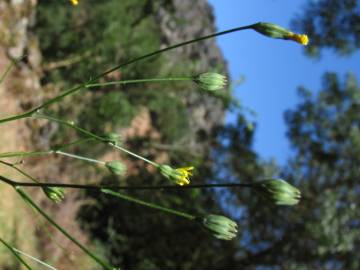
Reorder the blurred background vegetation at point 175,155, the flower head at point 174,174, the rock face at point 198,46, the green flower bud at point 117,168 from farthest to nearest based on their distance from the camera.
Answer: the rock face at point 198,46 → the blurred background vegetation at point 175,155 → the green flower bud at point 117,168 → the flower head at point 174,174

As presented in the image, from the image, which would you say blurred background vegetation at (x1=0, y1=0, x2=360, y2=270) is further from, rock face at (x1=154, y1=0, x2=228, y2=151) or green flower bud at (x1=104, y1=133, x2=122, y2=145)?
green flower bud at (x1=104, y1=133, x2=122, y2=145)

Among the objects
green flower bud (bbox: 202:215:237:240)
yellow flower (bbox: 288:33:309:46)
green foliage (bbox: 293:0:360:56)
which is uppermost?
green foliage (bbox: 293:0:360:56)

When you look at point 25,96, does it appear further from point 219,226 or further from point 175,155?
point 219,226

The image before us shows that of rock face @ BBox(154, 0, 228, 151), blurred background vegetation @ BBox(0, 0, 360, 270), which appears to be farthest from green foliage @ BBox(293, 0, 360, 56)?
rock face @ BBox(154, 0, 228, 151)

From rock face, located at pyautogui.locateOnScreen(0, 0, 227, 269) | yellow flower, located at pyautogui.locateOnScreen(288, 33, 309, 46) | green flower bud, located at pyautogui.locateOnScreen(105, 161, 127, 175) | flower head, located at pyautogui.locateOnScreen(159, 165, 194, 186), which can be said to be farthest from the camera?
rock face, located at pyautogui.locateOnScreen(0, 0, 227, 269)

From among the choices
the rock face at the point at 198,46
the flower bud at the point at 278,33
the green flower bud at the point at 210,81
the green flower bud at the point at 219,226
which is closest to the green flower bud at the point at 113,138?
the green flower bud at the point at 210,81

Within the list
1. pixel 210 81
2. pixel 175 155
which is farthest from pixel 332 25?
pixel 210 81

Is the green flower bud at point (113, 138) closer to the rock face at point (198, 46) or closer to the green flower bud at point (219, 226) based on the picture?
the green flower bud at point (219, 226)
